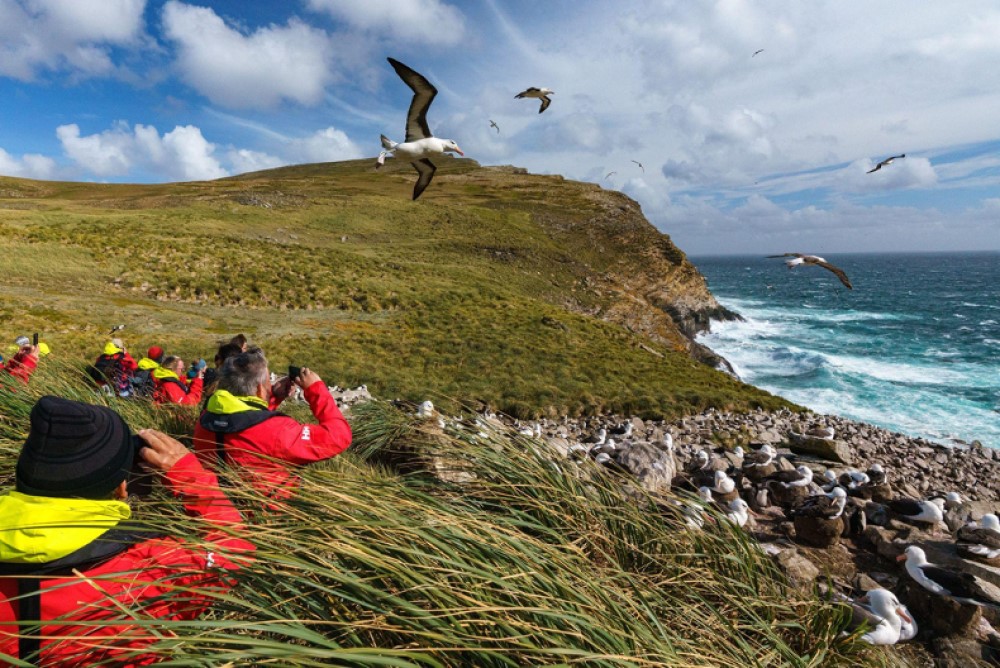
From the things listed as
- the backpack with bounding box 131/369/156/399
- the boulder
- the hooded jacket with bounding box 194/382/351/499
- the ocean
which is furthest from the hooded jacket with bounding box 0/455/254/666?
the ocean

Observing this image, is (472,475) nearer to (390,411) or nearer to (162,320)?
(390,411)

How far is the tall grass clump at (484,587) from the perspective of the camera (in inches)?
55.4

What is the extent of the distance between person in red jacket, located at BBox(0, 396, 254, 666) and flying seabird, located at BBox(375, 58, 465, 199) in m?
5.00

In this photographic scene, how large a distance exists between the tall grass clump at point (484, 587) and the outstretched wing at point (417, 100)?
476 cm

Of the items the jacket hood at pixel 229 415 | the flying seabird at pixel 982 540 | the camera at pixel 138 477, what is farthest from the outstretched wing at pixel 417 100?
the flying seabird at pixel 982 540

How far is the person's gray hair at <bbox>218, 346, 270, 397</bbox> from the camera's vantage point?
3018 mm

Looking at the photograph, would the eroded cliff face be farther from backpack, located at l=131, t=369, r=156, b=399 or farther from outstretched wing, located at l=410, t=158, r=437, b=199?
backpack, located at l=131, t=369, r=156, b=399

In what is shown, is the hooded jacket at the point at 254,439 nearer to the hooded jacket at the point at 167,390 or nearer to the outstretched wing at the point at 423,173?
the hooded jacket at the point at 167,390

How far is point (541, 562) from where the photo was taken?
1843 millimetres

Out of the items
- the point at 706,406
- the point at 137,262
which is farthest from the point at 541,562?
the point at 137,262

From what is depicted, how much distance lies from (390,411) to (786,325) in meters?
54.3

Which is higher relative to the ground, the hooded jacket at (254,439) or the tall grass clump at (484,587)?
the hooded jacket at (254,439)

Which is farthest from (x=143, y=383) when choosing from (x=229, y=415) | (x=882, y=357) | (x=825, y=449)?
(x=882, y=357)

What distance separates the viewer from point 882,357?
1355 inches
